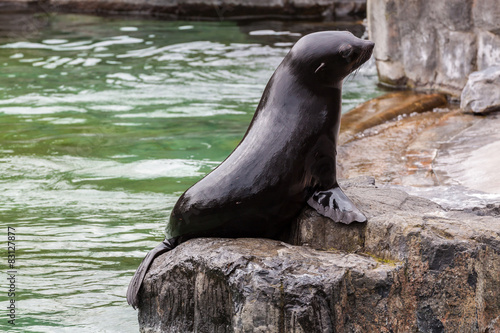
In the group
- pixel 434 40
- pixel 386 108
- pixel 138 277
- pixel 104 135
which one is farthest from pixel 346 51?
pixel 434 40

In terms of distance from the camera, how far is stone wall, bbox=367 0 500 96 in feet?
25.9

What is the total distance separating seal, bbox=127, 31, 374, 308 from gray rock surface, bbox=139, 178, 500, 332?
10.0 inches

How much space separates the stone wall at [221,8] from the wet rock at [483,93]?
6.88 meters

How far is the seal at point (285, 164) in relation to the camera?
11.7ft

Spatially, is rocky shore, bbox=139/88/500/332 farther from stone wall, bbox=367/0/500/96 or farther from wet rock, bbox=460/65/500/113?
stone wall, bbox=367/0/500/96

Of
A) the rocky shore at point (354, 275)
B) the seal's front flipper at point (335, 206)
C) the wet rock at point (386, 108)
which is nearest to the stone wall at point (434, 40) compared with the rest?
Answer: the wet rock at point (386, 108)

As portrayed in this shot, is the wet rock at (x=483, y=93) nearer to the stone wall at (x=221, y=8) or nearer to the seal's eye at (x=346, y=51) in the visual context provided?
the seal's eye at (x=346, y=51)

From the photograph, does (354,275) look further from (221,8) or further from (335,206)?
(221,8)

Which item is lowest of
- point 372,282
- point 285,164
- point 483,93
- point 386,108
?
point 386,108

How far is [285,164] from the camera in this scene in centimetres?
356

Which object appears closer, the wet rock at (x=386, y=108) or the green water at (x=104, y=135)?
the green water at (x=104, y=135)

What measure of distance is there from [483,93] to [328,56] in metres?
4.02

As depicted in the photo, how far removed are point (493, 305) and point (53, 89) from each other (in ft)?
24.9

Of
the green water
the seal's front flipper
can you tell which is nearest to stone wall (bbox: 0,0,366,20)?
the green water
